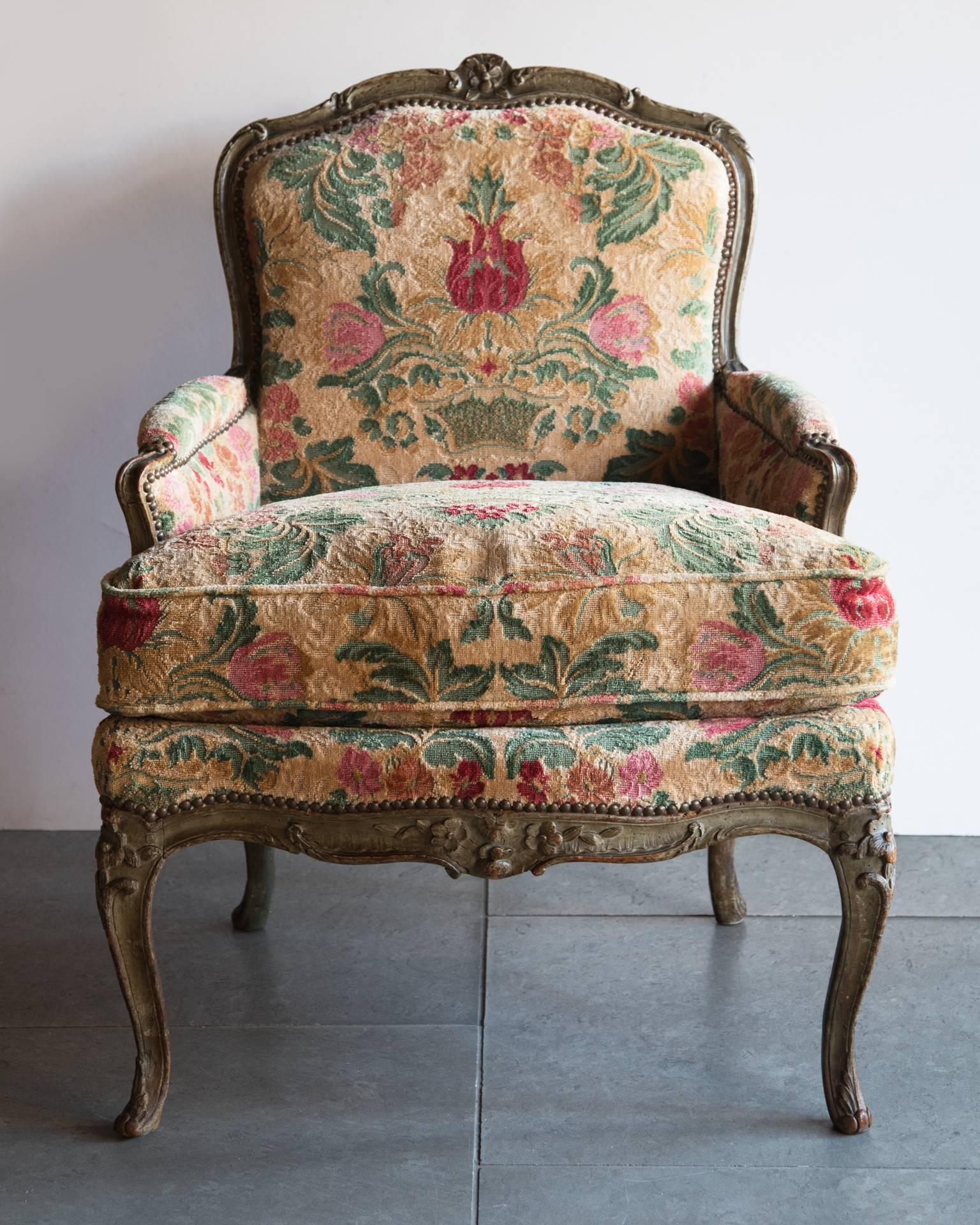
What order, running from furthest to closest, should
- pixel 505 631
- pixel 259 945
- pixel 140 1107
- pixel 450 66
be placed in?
pixel 450 66, pixel 259 945, pixel 140 1107, pixel 505 631

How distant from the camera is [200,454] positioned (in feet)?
4.50

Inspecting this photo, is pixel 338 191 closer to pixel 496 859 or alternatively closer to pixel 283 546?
pixel 283 546

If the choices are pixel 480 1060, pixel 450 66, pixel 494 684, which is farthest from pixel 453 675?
pixel 450 66

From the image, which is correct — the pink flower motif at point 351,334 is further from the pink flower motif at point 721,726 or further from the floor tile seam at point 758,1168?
the floor tile seam at point 758,1168

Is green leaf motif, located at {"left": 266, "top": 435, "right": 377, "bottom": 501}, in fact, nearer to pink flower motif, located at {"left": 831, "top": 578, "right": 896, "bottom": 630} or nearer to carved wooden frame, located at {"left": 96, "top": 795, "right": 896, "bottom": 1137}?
carved wooden frame, located at {"left": 96, "top": 795, "right": 896, "bottom": 1137}

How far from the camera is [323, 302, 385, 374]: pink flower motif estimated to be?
159 centimetres

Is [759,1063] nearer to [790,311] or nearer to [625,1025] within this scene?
[625,1025]

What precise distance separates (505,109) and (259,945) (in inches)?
44.4

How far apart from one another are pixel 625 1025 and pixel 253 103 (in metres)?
1.37

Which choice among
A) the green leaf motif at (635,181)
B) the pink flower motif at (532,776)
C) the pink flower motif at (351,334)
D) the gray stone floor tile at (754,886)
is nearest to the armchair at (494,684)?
the pink flower motif at (532,776)

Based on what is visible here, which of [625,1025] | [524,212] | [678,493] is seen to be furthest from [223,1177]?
[524,212]

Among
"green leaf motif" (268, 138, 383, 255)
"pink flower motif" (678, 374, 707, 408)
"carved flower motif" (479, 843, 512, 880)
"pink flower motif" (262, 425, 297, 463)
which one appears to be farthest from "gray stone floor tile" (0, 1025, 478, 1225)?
"green leaf motif" (268, 138, 383, 255)

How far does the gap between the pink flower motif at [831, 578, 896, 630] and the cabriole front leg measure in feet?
2.08

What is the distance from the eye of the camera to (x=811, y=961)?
1495 millimetres
